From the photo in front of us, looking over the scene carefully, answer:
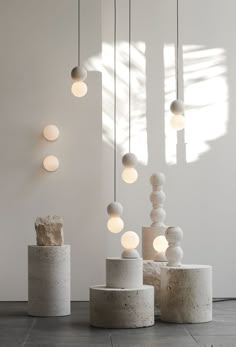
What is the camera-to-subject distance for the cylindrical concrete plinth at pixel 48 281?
212 inches

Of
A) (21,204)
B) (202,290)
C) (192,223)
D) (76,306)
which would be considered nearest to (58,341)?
(202,290)

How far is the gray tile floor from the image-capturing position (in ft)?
13.9

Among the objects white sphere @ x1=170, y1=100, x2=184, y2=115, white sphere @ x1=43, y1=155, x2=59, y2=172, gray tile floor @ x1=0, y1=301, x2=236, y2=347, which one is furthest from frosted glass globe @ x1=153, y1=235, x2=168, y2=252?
white sphere @ x1=43, y1=155, x2=59, y2=172

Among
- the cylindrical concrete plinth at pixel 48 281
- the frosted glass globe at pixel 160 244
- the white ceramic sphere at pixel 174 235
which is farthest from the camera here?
the frosted glass globe at pixel 160 244

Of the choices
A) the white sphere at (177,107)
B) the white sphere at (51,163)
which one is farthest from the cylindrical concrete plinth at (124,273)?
the white sphere at (51,163)

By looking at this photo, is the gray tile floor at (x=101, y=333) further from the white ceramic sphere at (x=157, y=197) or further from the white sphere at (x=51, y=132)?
the white sphere at (x=51, y=132)

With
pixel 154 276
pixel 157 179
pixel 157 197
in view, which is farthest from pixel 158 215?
pixel 154 276

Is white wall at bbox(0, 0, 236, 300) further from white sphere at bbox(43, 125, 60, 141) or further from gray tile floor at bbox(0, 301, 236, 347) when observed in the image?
gray tile floor at bbox(0, 301, 236, 347)

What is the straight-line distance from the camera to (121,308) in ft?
15.6

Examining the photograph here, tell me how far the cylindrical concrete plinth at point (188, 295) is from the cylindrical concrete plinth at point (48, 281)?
83cm

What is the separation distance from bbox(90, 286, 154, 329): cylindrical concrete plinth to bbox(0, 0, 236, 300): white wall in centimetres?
135

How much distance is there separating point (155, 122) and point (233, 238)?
1223 mm

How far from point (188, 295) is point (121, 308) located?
0.50 meters

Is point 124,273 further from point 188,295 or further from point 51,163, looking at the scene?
point 51,163
